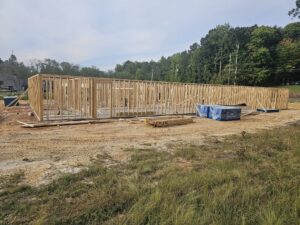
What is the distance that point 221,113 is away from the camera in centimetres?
1305

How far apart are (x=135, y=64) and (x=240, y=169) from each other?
9410 centimetres

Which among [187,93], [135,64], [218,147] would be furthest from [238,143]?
[135,64]

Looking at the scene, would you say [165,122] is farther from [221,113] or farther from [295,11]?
[295,11]

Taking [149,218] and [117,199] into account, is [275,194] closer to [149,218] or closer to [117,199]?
[149,218]

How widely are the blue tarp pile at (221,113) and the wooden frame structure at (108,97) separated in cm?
178

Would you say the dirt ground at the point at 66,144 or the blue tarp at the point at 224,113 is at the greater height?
the blue tarp at the point at 224,113

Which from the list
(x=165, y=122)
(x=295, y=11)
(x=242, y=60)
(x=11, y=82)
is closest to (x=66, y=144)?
(x=165, y=122)

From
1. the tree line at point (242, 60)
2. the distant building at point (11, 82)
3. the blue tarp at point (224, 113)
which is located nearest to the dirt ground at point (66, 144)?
the blue tarp at point (224, 113)

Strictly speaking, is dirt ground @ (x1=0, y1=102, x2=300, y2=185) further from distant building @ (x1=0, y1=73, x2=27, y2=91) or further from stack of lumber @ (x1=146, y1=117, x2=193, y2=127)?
distant building @ (x1=0, y1=73, x2=27, y2=91)

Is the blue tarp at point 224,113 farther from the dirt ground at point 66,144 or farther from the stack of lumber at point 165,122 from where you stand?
the dirt ground at point 66,144

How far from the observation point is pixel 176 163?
5125mm

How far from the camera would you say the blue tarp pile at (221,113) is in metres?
13.1

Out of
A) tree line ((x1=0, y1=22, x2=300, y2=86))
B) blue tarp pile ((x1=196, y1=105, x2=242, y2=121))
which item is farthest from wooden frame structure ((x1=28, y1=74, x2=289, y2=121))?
tree line ((x1=0, y1=22, x2=300, y2=86))

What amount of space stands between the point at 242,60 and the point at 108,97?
1806 inches
